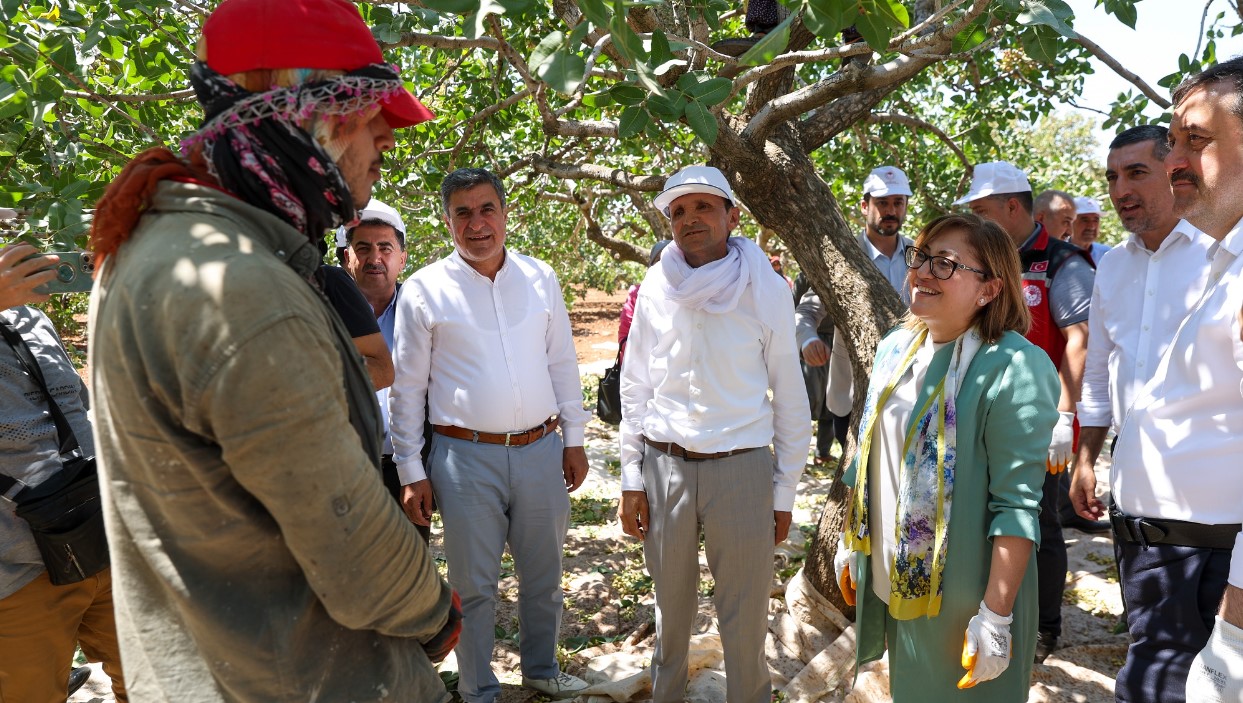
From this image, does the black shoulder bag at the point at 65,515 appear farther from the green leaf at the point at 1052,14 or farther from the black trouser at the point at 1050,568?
the black trouser at the point at 1050,568

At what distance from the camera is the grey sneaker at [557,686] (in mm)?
3582

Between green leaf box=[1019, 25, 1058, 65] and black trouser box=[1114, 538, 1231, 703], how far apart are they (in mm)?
1433

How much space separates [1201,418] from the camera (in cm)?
212

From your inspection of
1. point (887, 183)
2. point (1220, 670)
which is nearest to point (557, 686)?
point (1220, 670)

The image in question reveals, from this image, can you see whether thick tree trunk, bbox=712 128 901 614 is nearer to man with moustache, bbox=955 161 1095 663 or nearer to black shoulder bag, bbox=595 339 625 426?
man with moustache, bbox=955 161 1095 663

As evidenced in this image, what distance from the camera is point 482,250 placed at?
3488mm

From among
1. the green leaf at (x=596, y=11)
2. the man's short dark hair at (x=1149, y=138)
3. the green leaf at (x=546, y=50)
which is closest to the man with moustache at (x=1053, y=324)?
the man's short dark hair at (x=1149, y=138)

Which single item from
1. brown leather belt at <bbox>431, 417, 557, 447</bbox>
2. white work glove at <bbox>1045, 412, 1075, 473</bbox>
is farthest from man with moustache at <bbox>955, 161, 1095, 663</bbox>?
brown leather belt at <bbox>431, 417, 557, 447</bbox>

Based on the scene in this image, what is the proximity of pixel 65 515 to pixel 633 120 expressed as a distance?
2042mm

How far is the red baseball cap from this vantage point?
141 cm

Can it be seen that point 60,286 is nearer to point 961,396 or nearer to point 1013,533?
point 961,396

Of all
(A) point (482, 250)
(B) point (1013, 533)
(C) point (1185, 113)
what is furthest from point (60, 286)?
(C) point (1185, 113)

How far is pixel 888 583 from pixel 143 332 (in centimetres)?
209

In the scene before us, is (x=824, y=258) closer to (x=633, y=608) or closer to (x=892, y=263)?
(x=892, y=263)
